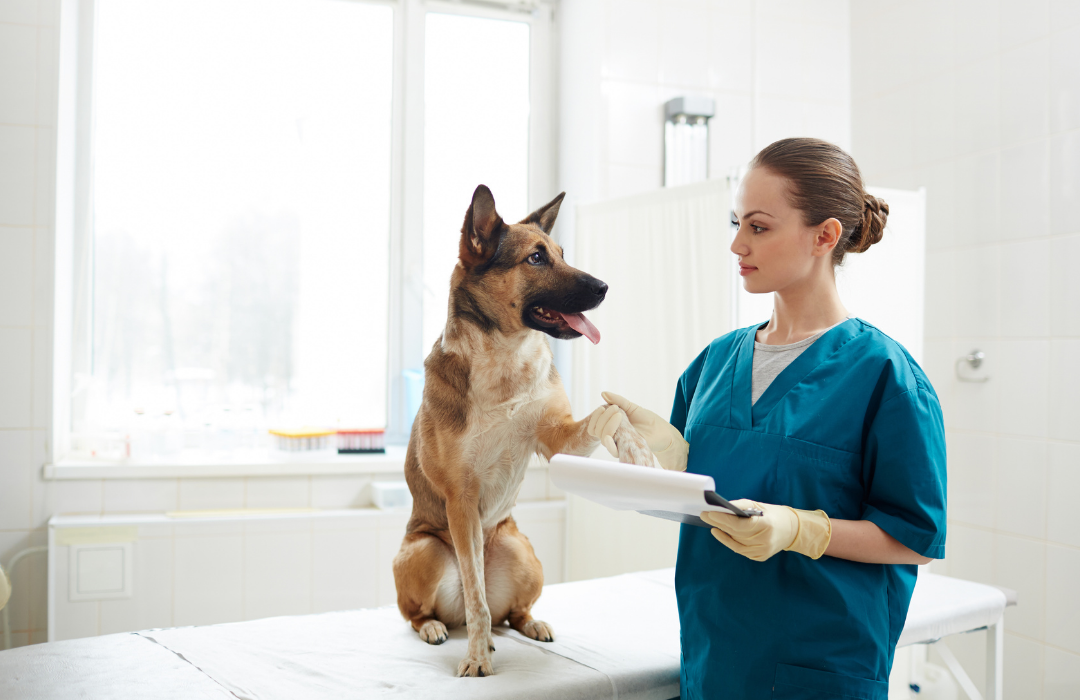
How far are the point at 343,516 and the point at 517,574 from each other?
133 centimetres

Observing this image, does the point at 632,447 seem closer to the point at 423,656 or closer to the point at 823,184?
the point at 823,184

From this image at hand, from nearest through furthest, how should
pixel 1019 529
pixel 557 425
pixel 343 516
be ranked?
pixel 557 425 → pixel 1019 529 → pixel 343 516

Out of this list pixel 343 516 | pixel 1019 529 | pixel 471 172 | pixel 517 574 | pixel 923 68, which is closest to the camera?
pixel 517 574

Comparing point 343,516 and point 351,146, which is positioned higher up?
point 351,146

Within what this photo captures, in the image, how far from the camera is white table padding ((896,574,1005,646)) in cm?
158

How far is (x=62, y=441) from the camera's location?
8.41 ft

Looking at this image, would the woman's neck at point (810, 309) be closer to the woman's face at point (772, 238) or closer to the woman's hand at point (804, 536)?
the woman's face at point (772, 238)

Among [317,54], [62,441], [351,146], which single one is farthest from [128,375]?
[317,54]

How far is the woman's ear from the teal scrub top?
4.9 inches

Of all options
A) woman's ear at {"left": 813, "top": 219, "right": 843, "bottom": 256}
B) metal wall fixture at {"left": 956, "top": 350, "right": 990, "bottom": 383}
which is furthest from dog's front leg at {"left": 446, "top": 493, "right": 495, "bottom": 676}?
metal wall fixture at {"left": 956, "top": 350, "right": 990, "bottom": 383}

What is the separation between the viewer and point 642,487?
0.99 metres

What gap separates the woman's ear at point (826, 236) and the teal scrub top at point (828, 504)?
4.9 inches

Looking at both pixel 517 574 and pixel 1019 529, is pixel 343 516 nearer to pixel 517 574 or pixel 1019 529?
pixel 517 574

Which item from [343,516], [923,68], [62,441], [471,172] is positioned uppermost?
[923,68]
